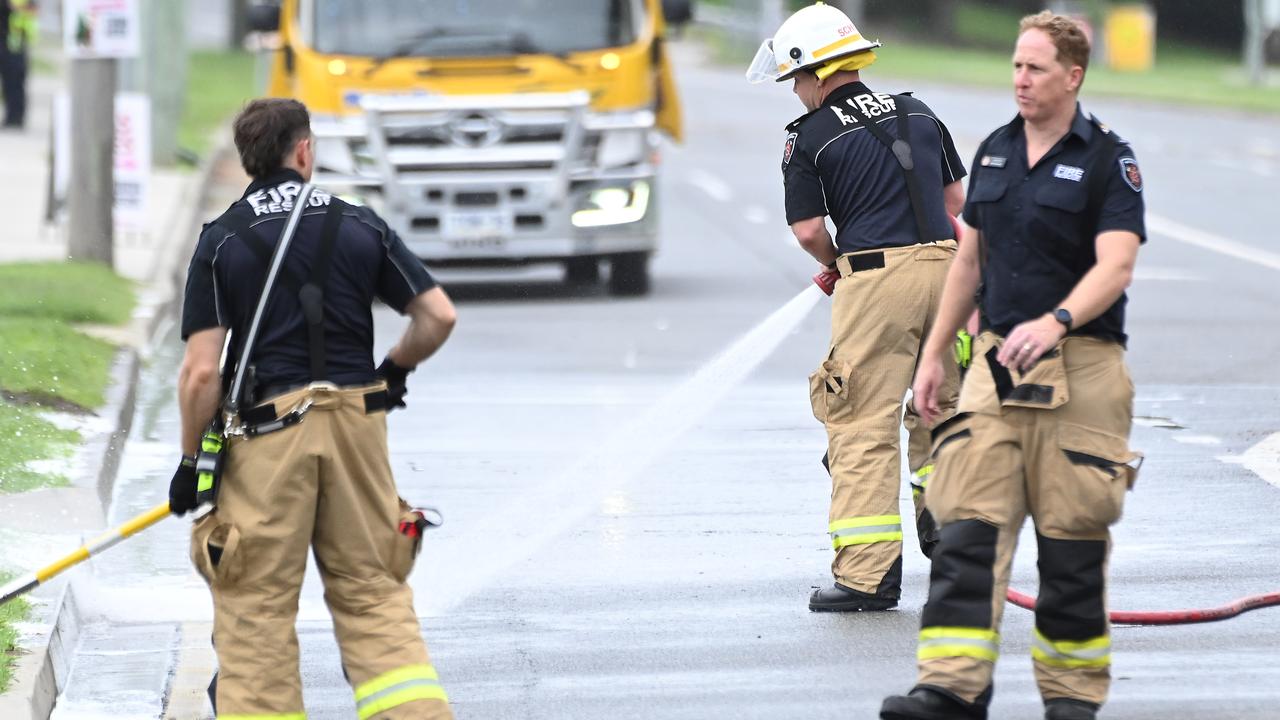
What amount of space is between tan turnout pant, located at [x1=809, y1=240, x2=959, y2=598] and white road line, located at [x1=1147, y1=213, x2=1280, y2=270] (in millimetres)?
10926

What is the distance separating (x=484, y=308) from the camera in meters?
16.0

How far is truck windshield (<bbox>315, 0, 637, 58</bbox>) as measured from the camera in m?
15.9

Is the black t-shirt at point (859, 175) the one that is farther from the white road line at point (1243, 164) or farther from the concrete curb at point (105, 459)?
the white road line at point (1243, 164)

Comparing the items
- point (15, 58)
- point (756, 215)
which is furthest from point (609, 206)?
point (15, 58)

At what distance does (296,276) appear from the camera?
5.38m

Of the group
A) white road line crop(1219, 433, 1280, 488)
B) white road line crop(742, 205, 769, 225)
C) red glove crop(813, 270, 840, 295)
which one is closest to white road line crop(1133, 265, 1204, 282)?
white road line crop(742, 205, 769, 225)

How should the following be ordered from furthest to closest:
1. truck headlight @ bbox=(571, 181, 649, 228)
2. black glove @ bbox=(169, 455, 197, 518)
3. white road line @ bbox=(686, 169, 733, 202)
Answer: white road line @ bbox=(686, 169, 733, 202) → truck headlight @ bbox=(571, 181, 649, 228) → black glove @ bbox=(169, 455, 197, 518)

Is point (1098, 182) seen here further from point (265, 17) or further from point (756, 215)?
point (756, 215)

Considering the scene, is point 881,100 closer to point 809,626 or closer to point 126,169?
point 809,626

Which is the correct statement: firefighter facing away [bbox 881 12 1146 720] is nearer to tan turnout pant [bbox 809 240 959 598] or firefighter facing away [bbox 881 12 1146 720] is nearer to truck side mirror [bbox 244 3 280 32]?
tan turnout pant [bbox 809 240 959 598]

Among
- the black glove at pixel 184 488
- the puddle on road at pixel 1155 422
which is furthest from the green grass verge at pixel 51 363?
the black glove at pixel 184 488

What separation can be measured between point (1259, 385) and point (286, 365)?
763 centimetres

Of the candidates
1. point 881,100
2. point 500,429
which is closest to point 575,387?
point 500,429

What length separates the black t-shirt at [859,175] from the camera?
7082mm
